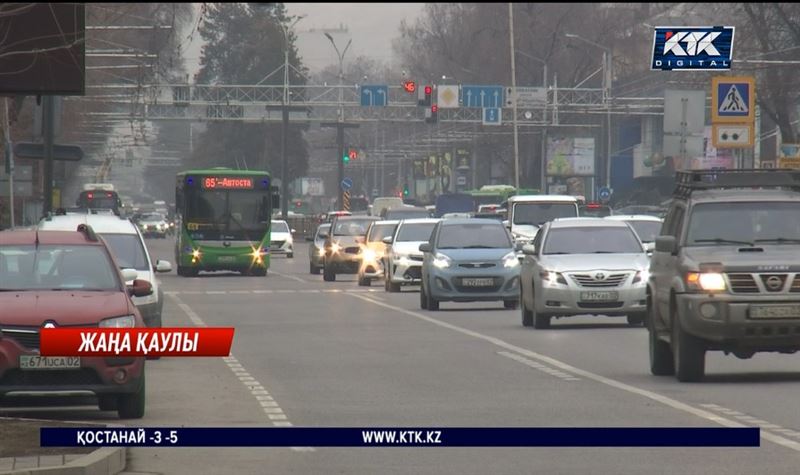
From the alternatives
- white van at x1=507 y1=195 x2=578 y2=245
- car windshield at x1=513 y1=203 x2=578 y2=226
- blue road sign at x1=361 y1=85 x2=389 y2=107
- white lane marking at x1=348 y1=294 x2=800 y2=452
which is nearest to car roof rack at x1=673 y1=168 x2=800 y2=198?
white lane marking at x1=348 y1=294 x2=800 y2=452

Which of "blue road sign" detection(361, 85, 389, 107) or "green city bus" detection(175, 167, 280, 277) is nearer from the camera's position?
"green city bus" detection(175, 167, 280, 277)

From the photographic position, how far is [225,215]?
58.6m

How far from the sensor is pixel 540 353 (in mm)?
24266

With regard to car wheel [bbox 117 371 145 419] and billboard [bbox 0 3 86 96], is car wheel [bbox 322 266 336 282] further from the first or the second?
car wheel [bbox 117 371 145 419]

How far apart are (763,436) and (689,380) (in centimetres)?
507

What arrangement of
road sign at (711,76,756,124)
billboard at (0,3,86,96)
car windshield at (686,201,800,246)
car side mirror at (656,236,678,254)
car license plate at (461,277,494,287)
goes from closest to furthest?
billboard at (0,3,86,96) → car side mirror at (656,236,678,254) → car windshield at (686,201,800,246) → car license plate at (461,277,494,287) → road sign at (711,76,756,124)

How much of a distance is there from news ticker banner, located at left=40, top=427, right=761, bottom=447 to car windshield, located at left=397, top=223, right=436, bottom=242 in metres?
28.6

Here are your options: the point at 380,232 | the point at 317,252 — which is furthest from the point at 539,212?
the point at 317,252

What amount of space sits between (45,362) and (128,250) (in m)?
11.1

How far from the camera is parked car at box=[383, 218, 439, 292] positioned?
43.6m

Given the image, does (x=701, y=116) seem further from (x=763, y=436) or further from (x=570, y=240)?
(x=763, y=436)

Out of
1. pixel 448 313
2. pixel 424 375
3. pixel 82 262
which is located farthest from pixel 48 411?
pixel 448 313

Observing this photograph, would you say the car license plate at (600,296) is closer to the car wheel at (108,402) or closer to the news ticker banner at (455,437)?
the car wheel at (108,402)

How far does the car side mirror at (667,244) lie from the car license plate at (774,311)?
1.24 meters
